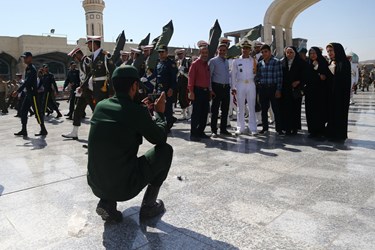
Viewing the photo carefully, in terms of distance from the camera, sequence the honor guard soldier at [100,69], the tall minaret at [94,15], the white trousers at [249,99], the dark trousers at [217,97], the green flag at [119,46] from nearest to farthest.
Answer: the honor guard soldier at [100,69] → the dark trousers at [217,97] → the white trousers at [249,99] → the green flag at [119,46] → the tall minaret at [94,15]

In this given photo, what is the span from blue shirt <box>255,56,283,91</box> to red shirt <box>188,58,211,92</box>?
1078 mm

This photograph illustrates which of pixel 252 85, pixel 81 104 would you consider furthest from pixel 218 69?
pixel 81 104

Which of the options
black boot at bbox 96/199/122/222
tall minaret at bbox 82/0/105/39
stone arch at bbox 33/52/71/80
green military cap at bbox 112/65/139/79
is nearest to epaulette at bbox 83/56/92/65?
green military cap at bbox 112/65/139/79

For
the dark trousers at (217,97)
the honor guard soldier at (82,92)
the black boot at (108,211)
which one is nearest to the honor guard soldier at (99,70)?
the honor guard soldier at (82,92)

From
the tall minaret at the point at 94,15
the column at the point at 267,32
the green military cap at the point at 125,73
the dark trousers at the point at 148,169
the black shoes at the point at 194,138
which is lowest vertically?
the black shoes at the point at 194,138

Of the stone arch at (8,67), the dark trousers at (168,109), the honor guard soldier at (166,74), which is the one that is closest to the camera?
the honor guard soldier at (166,74)

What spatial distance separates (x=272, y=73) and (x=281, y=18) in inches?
492

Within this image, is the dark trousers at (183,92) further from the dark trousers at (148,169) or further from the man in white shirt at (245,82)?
the dark trousers at (148,169)

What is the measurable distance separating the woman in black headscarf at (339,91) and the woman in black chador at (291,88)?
601 millimetres

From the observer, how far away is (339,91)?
5.89 m

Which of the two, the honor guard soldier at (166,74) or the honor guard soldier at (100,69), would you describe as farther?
the honor guard soldier at (166,74)

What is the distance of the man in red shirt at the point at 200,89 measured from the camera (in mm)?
6449

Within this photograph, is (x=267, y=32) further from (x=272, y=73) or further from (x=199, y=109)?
(x=199, y=109)

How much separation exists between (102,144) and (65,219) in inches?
34.2
